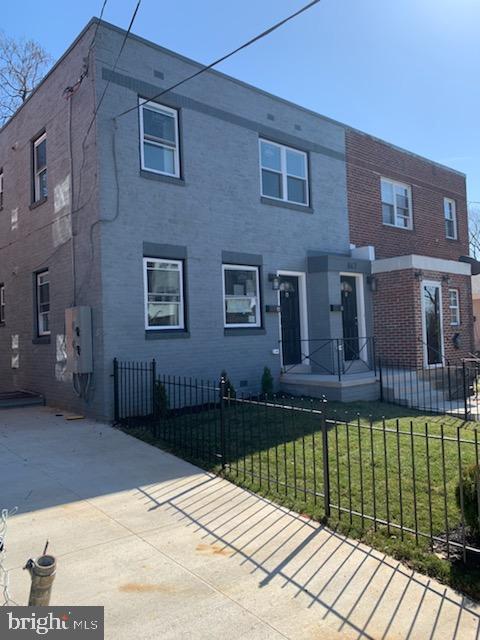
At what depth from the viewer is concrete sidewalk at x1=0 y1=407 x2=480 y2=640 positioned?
3.18 m

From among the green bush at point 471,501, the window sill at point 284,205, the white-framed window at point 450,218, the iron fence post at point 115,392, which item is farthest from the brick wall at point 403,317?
the green bush at point 471,501

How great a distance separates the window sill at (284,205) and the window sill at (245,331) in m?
3.01

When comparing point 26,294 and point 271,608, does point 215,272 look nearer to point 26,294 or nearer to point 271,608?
point 26,294

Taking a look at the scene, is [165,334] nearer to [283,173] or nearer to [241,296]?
[241,296]

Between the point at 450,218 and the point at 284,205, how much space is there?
8807 millimetres

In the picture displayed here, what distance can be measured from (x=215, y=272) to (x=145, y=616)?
27.5ft

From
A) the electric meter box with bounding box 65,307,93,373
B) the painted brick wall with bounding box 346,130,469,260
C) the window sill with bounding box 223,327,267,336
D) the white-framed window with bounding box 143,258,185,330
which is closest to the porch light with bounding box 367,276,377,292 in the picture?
the painted brick wall with bounding box 346,130,469,260

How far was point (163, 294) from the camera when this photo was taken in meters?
10.4

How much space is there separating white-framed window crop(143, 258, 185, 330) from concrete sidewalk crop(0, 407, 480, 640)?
437 centimetres

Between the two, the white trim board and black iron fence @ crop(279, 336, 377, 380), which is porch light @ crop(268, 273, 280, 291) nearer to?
black iron fence @ crop(279, 336, 377, 380)

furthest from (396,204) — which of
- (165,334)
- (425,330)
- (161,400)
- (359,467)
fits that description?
(359,467)

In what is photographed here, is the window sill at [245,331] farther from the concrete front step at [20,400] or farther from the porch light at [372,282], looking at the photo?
the concrete front step at [20,400]

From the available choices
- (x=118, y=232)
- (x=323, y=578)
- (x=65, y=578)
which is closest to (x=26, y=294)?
(x=118, y=232)

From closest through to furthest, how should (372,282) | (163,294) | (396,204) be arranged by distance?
(163,294), (372,282), (396,204)
